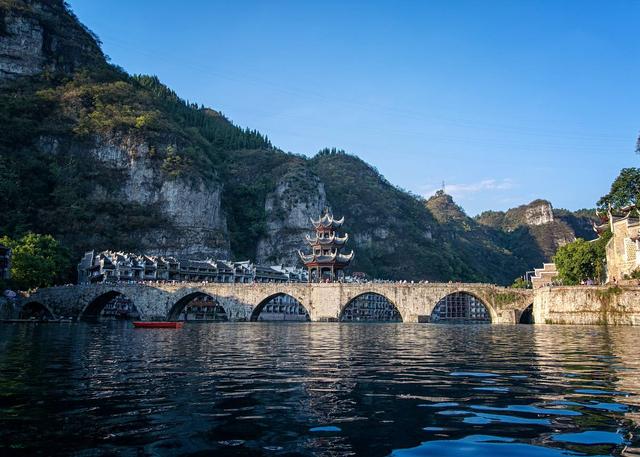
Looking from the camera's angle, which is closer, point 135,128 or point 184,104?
point 135,128

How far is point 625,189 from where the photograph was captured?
5638cm

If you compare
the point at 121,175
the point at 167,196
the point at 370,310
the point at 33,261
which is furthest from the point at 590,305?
the point at 121,175

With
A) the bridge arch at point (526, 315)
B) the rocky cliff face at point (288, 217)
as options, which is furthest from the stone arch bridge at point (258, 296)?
the rocky cliff face at point (288, 217)

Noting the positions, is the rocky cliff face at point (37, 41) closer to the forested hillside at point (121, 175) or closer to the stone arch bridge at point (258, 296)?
the forested hillside at point (121, 175)

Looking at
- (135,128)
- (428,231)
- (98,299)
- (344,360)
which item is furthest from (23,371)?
(428,231)

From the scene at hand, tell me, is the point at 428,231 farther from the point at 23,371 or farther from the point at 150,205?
the point at 23,371

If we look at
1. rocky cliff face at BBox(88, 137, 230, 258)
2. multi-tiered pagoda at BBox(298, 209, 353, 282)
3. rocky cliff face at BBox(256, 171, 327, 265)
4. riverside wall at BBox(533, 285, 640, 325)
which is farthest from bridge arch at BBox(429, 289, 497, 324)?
riverside wall at BBox(533, 285, 640, 325)

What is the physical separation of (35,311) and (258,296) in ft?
96.1

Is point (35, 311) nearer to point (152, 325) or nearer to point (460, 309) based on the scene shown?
point (152, 325)

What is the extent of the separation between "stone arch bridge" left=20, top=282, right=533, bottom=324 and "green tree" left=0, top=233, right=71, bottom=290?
109 inches

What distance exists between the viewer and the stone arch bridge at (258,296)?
59750 mm

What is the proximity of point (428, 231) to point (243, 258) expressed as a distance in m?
70.4

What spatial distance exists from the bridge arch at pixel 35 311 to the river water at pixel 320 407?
55.3m

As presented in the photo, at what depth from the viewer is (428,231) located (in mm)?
169625
